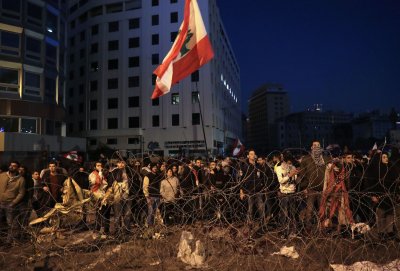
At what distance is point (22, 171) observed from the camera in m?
8.14

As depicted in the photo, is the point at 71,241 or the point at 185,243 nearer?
the point at 185,243

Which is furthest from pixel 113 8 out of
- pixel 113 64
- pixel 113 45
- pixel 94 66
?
pixel 94 66

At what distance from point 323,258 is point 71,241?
191 inches

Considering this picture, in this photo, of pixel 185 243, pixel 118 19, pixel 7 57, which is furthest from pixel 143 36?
pixel 185 243

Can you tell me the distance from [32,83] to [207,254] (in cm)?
2308

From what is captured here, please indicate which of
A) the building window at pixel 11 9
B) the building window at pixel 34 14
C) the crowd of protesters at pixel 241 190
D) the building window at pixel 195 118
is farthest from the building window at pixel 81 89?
the crowd of protesters at pixel 241 190

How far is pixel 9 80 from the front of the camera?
931 inches

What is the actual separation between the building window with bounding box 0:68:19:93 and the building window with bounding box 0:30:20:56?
129 cm

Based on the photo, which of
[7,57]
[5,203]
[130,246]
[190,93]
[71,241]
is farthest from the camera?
[190,93]

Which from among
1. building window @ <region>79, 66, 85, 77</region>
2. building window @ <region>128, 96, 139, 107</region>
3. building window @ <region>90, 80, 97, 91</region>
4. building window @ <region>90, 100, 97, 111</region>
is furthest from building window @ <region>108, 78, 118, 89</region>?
building window @ <region>79, 66, 85, 77</region>

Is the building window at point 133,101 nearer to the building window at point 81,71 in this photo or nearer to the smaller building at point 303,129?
the building window at point 81,71

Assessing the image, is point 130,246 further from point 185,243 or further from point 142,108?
point 142,108

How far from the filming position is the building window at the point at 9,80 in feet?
76.4

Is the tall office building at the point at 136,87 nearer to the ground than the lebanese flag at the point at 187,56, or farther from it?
farther from it
